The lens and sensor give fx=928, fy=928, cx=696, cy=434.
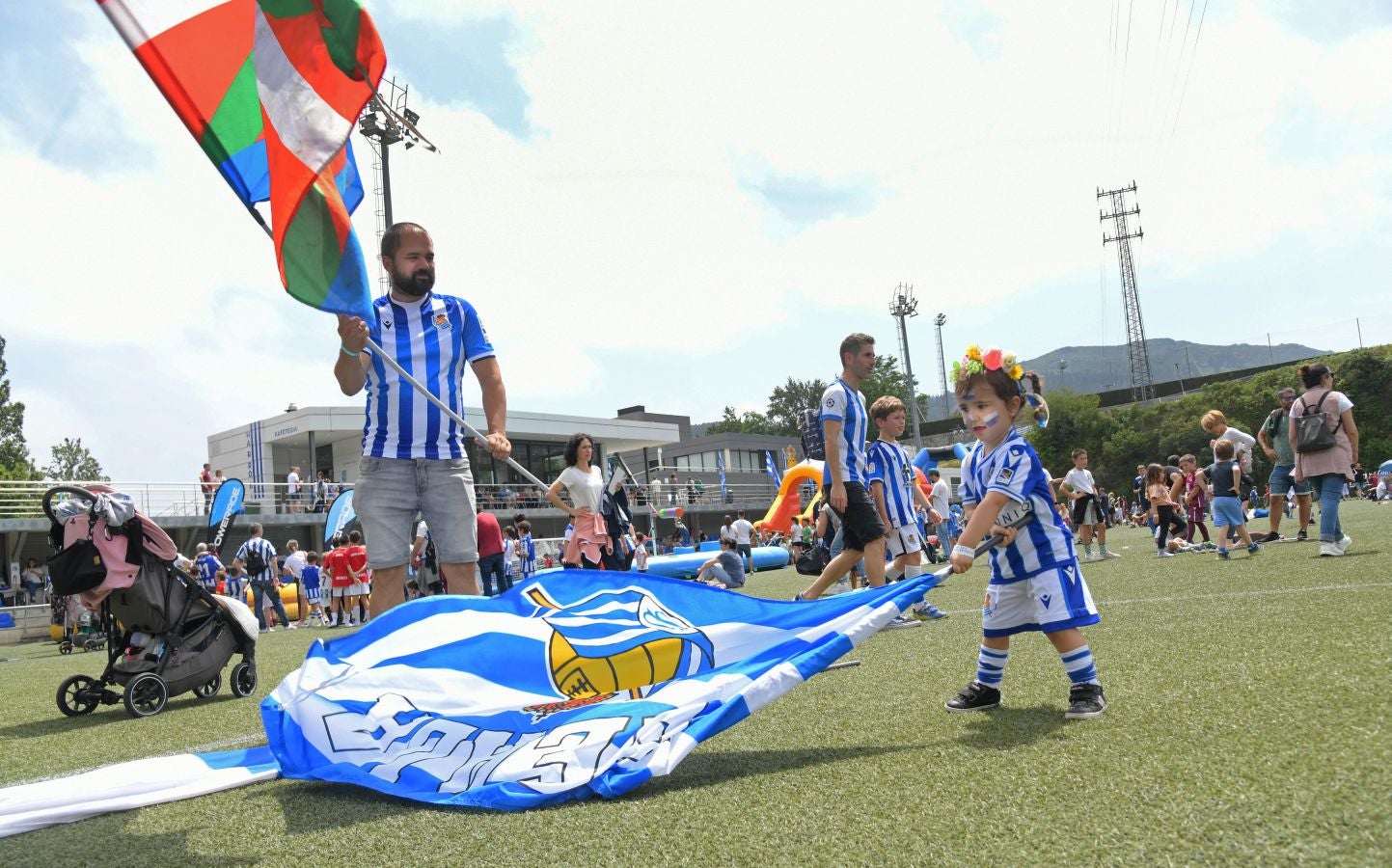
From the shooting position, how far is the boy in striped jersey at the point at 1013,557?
3510mm

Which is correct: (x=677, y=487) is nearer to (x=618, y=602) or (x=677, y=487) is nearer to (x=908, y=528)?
(x=908, y=528)

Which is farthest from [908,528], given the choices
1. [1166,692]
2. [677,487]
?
[677,487]

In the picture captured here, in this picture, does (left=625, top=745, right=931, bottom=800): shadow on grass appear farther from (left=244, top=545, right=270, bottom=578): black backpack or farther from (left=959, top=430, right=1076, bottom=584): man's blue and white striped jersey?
(left=244, top=545, right=270, bottom=578): black backpack

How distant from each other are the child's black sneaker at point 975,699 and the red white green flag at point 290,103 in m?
2.80

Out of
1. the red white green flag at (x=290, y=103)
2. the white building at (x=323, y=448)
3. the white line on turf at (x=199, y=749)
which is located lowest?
the white line on turf at (x=199, y=749)

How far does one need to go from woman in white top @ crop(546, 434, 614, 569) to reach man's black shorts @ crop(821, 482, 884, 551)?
8.64 ft

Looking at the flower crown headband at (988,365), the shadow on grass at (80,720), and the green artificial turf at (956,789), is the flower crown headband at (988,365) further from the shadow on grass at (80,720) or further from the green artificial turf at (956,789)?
the shadow on grass at (80,720)

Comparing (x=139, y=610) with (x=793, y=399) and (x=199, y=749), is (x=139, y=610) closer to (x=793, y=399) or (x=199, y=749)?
(x=199, y=749)

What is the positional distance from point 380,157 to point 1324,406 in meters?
27.4

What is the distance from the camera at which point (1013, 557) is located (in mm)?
3691

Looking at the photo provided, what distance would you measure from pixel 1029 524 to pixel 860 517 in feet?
9.73

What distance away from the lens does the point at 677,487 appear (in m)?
50.6

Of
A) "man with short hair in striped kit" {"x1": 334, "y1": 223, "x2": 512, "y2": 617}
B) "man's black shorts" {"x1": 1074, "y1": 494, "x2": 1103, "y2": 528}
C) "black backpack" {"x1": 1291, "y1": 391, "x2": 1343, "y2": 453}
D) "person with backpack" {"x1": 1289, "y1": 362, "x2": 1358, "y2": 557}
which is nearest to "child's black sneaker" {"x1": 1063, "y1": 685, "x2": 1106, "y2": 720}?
"man with short hair in striped kit" {"x1": 334, "y1": 223, "x2": 512, "y2": 617}

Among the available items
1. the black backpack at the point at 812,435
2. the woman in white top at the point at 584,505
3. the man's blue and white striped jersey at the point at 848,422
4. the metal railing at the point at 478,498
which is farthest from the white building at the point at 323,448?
the man's blue and white striped jersey at the point at 848,422
